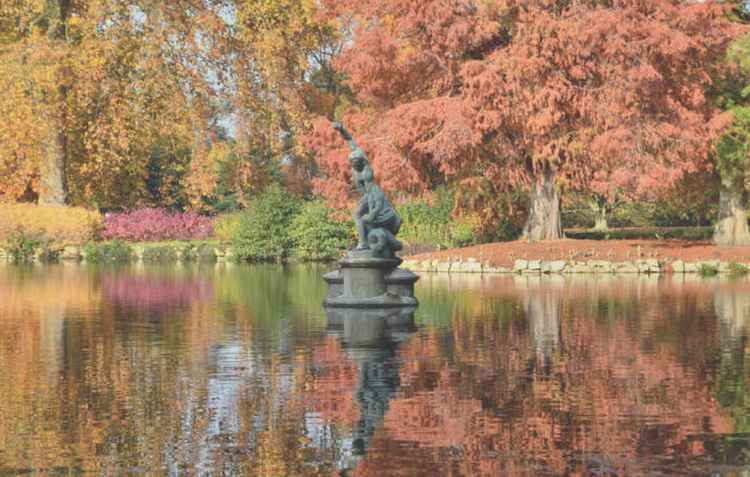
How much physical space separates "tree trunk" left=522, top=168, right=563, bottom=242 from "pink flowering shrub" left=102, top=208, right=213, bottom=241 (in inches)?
584

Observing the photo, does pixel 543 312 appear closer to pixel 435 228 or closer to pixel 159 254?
pixel 435 228

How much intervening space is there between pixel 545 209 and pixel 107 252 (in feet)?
49.1

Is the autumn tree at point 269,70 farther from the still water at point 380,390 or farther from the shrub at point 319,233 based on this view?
the still water at point 380,390

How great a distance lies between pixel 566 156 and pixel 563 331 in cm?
1724

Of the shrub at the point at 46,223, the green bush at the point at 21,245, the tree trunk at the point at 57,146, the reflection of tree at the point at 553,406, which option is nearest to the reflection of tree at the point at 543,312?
the reflection of tree at the point at 553,406

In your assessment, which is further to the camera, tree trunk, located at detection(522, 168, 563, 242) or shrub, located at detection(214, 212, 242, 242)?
shrub, located at detection(214, 212, 242, 242)

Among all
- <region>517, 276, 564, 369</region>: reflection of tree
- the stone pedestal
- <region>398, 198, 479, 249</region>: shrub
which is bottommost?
<region>517, 276, 564, 369</region>: reflection of tree

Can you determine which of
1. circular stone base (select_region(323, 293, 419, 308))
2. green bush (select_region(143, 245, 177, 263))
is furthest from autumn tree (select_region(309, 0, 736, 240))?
circular stone base (select_region(323, 293, 419, 308))

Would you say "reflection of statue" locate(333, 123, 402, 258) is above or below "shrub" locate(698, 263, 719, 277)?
above

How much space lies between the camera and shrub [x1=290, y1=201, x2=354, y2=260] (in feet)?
135

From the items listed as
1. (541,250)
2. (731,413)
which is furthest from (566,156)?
(731,413)

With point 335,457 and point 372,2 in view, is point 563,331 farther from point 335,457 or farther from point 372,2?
point 372,2

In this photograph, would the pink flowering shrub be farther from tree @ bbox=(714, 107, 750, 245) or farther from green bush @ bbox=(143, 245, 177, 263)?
tree @ bbox=(714, 107, 750, 245)

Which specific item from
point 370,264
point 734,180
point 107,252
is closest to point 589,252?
point 734,180
